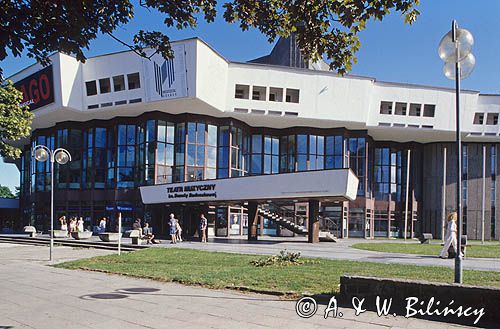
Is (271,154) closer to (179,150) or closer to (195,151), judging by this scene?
(195,151)

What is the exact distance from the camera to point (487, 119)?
Result: 44.8m

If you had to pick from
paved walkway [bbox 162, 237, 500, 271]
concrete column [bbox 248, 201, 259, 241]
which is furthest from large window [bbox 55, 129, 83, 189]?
paved walkway [bbox 162, 237, 500, 271]

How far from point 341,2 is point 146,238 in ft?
71.4

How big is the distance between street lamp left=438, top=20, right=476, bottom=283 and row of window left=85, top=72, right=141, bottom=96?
31.2m

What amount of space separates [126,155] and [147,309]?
33704 millimetres

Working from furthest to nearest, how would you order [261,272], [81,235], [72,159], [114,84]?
[72,159]
[114,84]
[81,235]
[261,272]

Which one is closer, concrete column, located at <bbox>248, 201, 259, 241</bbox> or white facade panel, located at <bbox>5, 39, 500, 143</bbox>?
concrete column, located at <bbox>248, 201, 259, 241</bbox>

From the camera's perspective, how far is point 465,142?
48062 millimetres

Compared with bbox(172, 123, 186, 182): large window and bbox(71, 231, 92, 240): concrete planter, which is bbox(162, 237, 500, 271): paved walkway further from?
bbox(172, 123, 186, 182): large window

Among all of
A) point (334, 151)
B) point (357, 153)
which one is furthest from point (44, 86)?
point (357, 153)

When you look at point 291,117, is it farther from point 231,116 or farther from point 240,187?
point 240,187

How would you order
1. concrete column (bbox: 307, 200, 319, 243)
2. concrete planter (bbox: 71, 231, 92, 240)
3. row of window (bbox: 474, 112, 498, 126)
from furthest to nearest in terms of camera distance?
1. row of window (bbox: 474, 112, 498, 126)
2. concrete planter (bbox: 71, 231, 92, 240)
3. concrete column (bbox: 307, 200, 319, 243)

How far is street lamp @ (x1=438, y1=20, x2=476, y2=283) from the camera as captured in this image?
762 centimetres

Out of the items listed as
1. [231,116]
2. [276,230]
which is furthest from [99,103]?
[276,230]
